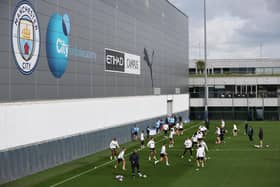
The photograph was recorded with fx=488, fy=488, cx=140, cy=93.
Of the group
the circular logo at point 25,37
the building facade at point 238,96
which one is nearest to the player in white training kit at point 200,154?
the circular logo at point 25,37

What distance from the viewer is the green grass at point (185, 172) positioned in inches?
964

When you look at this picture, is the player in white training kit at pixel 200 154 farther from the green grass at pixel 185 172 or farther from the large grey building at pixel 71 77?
the large grey building at pixel 71 77

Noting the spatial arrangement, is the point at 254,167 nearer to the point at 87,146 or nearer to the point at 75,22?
the point at 87,146

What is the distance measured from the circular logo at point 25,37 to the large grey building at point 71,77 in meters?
0.06

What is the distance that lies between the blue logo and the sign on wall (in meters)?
8.65

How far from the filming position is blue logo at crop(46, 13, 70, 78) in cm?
3161

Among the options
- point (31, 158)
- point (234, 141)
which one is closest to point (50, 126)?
point (31, 158)

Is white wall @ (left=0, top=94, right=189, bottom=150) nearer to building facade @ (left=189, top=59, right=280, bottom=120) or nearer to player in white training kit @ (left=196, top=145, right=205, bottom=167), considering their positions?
player in white training kit @ (left=196, top=145, right=205, bottom=167)

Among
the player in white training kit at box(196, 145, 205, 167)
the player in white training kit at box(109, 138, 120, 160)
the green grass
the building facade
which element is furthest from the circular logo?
the building facade

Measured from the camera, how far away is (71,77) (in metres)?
35.2

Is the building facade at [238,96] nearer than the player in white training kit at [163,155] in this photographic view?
No

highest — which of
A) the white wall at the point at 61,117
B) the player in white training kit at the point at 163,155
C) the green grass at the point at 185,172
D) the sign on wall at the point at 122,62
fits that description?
the sign on wall at the point at 122,62

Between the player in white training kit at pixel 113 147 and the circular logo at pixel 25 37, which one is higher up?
the circular logo at pixel 25 37

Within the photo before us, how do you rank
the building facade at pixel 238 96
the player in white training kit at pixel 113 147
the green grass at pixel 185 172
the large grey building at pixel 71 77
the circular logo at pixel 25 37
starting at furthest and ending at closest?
1. the building facade at pixel 238 96
2. the player in white training kit at pixel 113 147
3. the circular logo at pixel 25 37
4. the large grey building at pixel 71 77
5. the green grass at pixel 185 172
